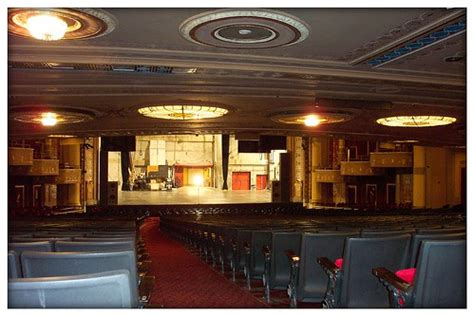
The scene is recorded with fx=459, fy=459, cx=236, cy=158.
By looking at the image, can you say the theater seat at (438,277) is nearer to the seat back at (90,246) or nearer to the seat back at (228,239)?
the seat back at (90,246)

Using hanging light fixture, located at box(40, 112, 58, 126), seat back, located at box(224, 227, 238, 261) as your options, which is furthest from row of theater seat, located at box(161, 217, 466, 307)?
hanging light fixture, located at box(40, 112, 58, 126)

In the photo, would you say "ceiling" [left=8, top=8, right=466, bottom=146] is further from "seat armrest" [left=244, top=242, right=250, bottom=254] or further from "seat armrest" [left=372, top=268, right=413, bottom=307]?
"seat armrest" [left=244, top=242, right=250, bottom=254]

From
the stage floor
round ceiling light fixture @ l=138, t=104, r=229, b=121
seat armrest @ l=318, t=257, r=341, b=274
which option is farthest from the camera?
the stage floor

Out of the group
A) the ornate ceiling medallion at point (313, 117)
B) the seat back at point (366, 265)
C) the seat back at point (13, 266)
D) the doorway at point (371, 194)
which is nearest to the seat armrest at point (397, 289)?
the seat back at point (366, 265)

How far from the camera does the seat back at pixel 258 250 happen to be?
473 cm

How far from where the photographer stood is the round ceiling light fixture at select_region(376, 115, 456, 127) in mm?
10969

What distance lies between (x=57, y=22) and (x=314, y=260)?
297 centimetres

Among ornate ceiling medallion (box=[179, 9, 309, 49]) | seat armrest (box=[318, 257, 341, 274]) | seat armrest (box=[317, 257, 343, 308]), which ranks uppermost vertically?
ornate ceiling medallion (box=[179, 9, 309, 49])

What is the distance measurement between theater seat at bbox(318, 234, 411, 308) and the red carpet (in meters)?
1.64

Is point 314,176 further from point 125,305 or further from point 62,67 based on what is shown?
point 125,305

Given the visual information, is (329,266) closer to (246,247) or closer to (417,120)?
(246,247)

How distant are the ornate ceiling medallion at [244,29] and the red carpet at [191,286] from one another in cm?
271

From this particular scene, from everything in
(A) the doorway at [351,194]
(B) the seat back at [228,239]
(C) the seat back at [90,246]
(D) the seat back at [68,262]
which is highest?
(D) the seat back at [68,262]

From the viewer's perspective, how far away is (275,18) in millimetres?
4309
